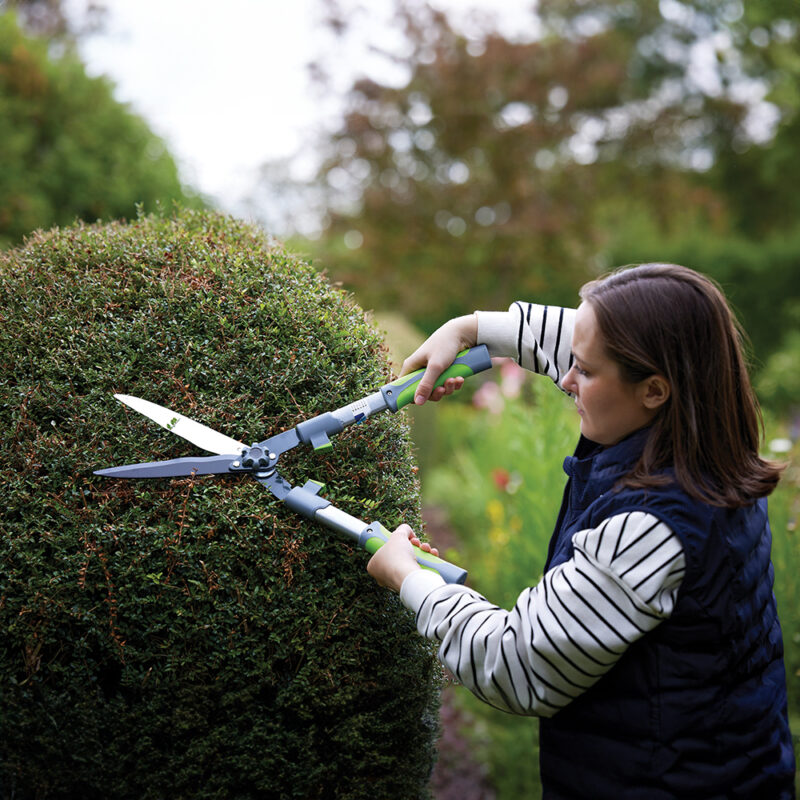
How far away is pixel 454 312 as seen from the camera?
41.2ft

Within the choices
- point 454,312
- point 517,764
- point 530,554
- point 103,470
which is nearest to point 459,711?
point 517,764

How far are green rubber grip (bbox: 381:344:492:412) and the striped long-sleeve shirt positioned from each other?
1.43 feet

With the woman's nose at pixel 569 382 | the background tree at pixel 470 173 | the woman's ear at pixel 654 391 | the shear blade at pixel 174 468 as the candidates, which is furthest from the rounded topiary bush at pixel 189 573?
the background tree at pixel 470 173

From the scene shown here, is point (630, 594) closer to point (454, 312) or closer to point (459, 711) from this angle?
point (459, 711)

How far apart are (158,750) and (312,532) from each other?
22.4 inches

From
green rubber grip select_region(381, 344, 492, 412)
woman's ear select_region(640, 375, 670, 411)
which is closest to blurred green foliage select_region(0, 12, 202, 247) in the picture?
green rubber grip select_region(381, 344, 492, 412)

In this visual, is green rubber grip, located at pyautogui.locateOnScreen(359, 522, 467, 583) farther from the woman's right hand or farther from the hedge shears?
the woman's right hand

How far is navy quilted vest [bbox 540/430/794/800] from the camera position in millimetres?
1396

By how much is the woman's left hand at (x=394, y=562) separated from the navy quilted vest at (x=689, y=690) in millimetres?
315

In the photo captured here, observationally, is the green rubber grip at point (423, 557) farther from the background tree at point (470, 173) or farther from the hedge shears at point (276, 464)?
the background tree at point (470, 173)

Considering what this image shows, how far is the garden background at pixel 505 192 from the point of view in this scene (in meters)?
3.88

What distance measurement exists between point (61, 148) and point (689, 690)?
169 inches

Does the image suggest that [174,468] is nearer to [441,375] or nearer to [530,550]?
[441,375]

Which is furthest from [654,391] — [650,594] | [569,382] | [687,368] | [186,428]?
[186,428]
